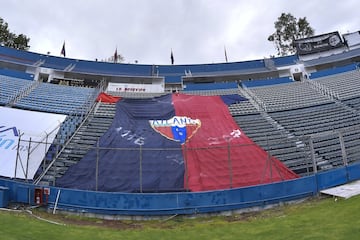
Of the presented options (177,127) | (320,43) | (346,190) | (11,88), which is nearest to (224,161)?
(177,127)

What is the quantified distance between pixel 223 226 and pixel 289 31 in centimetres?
4281

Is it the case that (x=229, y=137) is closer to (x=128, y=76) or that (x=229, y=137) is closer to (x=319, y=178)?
(x=319, y=178)

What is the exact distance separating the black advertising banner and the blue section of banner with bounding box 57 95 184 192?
21.9 metres

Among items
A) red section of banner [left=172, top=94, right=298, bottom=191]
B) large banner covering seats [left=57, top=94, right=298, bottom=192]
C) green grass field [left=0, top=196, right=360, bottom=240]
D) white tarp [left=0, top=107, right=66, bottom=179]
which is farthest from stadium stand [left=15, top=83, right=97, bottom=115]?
green grass field [left=0, top=196, right=360, bottom=240]

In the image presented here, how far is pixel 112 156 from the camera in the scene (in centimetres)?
1234

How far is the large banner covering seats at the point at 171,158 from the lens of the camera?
Result: 10.8 metres

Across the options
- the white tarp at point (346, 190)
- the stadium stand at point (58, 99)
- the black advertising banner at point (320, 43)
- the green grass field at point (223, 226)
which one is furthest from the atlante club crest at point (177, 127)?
the black advertising banner at point (320, 43)

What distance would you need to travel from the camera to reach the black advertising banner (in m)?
31.4

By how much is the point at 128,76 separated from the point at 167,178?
17881mm

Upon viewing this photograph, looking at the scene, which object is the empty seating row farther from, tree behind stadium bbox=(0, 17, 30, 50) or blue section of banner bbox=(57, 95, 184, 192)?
tree behind stadium bbox=(0, 17, 30, 50)

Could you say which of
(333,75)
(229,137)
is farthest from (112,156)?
(333,75)

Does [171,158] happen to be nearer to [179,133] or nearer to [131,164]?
[131,164]

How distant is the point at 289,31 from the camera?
4553cm

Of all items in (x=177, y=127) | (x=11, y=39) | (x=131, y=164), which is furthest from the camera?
(x=11, y=39)
